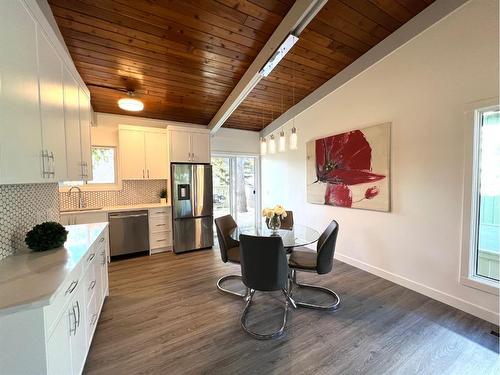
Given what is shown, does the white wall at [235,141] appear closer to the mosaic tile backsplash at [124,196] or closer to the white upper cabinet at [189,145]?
the white upper cabinet at [189,145]

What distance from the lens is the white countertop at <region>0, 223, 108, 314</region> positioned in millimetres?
1029

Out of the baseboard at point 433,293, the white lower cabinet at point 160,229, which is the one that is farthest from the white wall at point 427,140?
the white lower cabinet at point 160,229

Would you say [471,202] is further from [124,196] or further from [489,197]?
[124,196]

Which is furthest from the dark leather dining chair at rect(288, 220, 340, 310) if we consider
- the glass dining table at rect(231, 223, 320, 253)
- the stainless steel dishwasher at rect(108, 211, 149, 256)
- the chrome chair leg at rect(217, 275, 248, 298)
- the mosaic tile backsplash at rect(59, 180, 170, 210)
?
the mosaic tile backsplash at rect(59, 180, 170, 210)

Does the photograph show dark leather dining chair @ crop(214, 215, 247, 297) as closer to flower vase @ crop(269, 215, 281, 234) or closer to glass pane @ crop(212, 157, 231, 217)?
flower vase @ crop(269, 215, 281, 234)

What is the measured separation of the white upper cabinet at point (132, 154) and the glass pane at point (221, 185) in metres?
1.64

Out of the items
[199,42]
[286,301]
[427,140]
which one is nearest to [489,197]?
[427,140]

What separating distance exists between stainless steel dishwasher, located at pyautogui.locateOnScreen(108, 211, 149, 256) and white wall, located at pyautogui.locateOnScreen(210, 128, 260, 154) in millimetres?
2153

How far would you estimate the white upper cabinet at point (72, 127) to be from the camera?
6.40 ft

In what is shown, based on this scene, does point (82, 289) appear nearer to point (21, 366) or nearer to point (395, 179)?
point (21, 366)

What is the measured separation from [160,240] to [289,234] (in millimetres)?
2631

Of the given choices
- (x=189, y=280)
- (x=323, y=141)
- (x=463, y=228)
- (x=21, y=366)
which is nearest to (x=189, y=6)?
(x=323, y=141)

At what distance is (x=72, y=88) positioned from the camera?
213 cm

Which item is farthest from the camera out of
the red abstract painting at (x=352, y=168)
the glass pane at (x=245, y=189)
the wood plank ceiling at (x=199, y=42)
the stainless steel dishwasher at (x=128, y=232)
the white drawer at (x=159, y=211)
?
the glass pane at (x=245, y=189)
